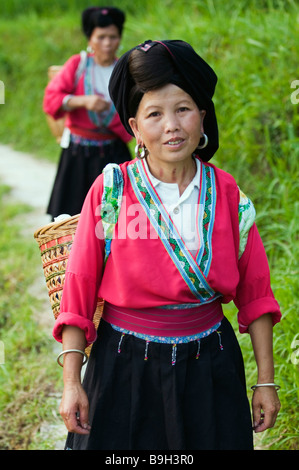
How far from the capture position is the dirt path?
4.43 metres

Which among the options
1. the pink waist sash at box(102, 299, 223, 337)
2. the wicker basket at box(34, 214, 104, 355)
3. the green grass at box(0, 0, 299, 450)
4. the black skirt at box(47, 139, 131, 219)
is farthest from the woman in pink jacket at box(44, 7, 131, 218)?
the pink waist sash at box(102, 299, 223, 337)

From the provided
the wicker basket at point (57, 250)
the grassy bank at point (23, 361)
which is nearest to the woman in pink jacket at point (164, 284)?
the wicker basket at point (57, 250)

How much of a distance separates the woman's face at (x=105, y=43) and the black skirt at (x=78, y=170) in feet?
1.66

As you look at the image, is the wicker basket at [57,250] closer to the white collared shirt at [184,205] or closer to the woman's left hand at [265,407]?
the white collared shirt at [184,205]

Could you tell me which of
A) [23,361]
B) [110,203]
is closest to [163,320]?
[110,203]

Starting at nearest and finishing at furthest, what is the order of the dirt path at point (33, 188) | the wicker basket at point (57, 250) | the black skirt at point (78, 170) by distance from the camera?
1. the wicker basket at point (57, 250)
2. the black skirt at point (78, 170)
3. the dirt path at point (33, 188)

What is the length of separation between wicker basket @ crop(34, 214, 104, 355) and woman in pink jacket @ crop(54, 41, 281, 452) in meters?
0.19

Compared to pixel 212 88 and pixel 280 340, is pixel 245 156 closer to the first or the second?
pixel 280 340

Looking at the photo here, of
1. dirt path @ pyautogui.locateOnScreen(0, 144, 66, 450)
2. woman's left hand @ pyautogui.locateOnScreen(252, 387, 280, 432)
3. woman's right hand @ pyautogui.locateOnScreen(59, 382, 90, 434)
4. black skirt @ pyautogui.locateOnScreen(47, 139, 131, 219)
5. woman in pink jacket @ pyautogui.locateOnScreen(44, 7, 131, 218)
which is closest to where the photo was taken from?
woman's right hand @ pyautogui.locateOnScreen(59, 382, 90, 434)

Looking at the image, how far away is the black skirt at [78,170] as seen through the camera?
4.18 m

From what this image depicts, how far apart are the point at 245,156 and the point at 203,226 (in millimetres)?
2839

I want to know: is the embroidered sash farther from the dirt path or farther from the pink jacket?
the dirt path

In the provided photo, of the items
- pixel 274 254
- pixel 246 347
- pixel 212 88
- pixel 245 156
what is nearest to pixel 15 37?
pixel 245 156

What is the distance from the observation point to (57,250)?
2.06m
